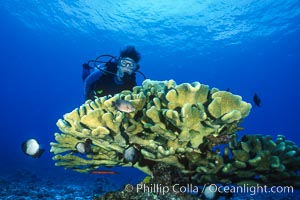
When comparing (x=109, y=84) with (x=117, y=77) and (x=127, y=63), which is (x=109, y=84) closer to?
(x=117, y=77)

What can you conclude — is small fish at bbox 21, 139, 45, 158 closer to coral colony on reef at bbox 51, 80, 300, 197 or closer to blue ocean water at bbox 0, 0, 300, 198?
coral colony on reef at bbox 51, 80, 300, 197

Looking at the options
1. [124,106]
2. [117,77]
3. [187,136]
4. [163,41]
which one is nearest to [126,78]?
[117,77]

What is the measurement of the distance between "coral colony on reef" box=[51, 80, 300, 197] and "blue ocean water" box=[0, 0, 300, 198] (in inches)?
457

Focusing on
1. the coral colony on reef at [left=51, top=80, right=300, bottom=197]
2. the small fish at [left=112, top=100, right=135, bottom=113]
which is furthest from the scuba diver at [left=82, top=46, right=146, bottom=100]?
the small fish at [left=112, top=100, right=135, bottom=113]

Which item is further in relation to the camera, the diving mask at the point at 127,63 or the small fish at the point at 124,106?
the diving mask at the point at 127,63

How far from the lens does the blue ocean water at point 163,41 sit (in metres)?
31.8

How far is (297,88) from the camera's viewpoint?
7156 cm

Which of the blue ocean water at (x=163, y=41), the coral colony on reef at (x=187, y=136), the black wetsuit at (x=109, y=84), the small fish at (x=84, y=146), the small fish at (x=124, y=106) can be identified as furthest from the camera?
the blue ocean water at (x=163, y=41)

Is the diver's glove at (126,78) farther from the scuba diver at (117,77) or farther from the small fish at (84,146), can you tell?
the small fish at (84,146)

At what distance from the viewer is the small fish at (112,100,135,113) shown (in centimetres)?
340

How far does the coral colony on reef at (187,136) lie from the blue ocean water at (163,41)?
38.1ft

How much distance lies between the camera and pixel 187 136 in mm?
3336

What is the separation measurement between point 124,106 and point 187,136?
93cm

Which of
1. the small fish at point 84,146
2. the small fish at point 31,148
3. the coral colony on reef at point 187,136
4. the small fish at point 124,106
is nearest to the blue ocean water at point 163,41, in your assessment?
the small fish at point 31,148
